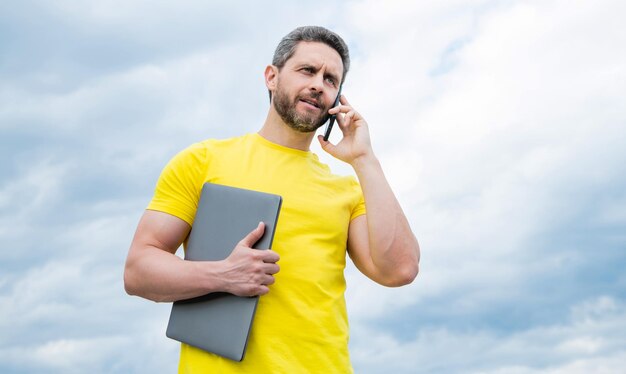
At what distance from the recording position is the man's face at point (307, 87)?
3.73 meters

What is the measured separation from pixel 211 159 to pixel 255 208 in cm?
54

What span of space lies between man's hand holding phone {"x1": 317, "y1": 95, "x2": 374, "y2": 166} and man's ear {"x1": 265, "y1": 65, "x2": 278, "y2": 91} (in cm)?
42

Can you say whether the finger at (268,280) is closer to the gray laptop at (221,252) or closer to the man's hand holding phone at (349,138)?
the gray laptop at (221,252)

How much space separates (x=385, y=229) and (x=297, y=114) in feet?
2.73

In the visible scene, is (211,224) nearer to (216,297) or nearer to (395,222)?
(216,297)

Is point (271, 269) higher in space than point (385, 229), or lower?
lower

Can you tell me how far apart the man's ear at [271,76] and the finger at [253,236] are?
3.81 ft

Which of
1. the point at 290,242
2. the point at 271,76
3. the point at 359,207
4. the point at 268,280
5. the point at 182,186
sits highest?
the point at 271,76

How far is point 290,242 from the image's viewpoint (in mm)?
3365

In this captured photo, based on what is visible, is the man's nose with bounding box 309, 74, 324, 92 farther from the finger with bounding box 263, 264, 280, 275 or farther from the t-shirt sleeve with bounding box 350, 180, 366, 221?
the finger with bounding box 263, 264, 280, 275

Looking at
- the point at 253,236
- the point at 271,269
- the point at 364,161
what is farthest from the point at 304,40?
the point at 271,269

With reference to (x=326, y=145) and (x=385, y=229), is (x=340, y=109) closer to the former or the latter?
(x=326, y=145)

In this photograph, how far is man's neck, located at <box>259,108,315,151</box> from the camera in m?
3.81

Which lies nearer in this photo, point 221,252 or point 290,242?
point 221,252
